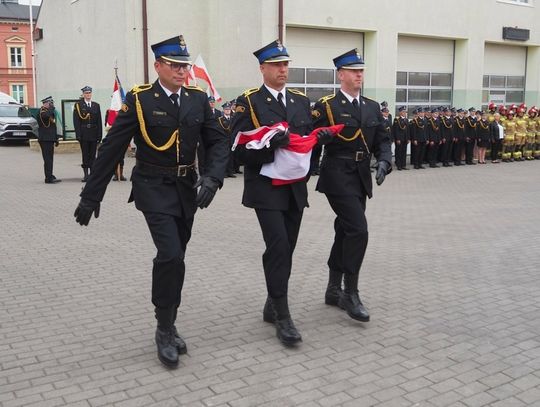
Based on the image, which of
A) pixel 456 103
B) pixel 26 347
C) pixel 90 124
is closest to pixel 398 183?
pixel 90 124

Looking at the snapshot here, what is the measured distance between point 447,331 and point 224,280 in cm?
232

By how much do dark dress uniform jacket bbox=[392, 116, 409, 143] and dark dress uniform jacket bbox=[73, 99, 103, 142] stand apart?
866 centimetres

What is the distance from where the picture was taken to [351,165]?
16.7 ft

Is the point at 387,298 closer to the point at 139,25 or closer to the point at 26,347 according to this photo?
the point at 26,347

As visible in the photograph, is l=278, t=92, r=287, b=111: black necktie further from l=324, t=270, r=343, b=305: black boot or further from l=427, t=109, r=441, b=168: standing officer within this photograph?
l=427, t=109, r=441, b=168: standing officer

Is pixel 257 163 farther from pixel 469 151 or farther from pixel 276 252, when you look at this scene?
pixel 469 151

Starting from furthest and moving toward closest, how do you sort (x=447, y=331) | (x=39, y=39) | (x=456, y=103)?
(x=39, y=39) < (x=456, y=103) < (x=447, y=331)

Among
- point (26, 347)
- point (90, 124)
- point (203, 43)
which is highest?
point (203, 43)

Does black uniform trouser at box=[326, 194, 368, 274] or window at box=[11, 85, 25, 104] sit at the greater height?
window at box=[11, 85, 25, 104]

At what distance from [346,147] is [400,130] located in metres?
13.9

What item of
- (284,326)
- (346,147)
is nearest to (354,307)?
(284,326)

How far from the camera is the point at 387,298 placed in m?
5.68

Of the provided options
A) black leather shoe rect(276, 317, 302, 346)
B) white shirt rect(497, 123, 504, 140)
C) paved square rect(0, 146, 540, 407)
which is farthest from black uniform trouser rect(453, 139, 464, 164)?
black leather shoe rect(276, 317, 302, 346)

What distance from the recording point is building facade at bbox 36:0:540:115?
1952 centimetres
